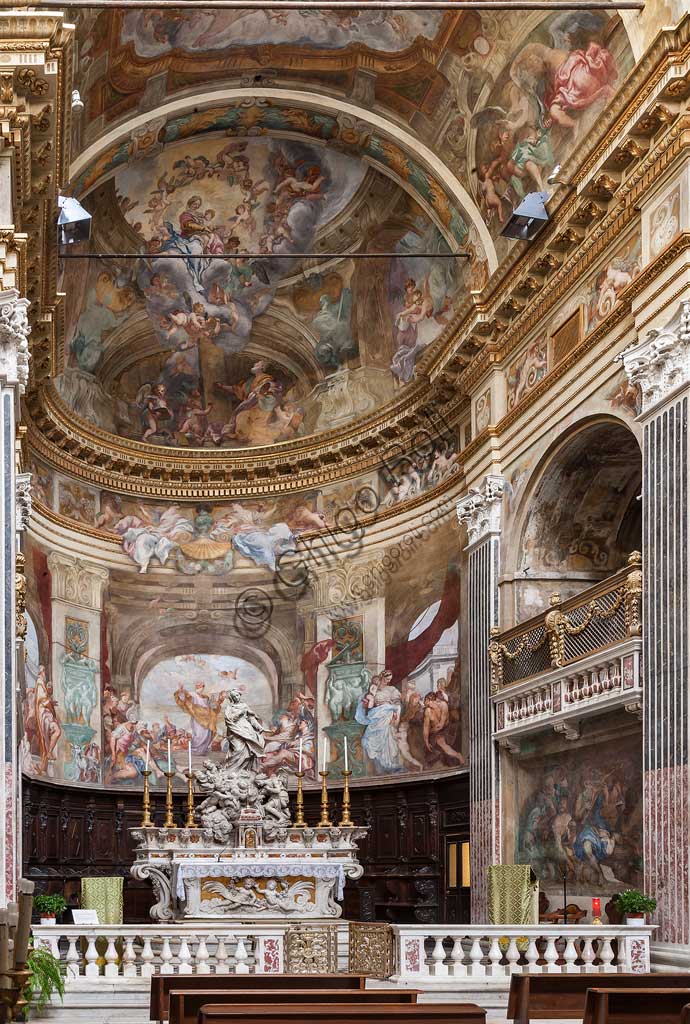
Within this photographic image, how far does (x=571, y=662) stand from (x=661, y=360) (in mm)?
4766

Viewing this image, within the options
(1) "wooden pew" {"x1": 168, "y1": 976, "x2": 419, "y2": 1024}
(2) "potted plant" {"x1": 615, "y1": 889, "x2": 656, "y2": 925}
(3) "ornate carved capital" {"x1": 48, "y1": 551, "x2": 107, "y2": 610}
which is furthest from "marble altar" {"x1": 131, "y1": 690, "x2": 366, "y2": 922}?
(1) "wooden pew" {"x1": 168, "y1": 976, "x2": 419, "y2": 1024}

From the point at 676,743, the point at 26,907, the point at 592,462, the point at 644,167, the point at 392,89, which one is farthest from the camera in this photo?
the point at 392,89

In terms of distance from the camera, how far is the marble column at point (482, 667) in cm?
2431

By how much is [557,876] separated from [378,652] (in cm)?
810

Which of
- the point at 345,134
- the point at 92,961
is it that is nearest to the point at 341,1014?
the point at 92,961

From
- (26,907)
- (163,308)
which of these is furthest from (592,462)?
(26,907)

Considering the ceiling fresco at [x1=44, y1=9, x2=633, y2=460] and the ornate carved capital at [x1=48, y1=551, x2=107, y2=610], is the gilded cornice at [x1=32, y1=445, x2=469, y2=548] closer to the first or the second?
the ornate carved capital at [x1=48, y1=551, x2=107, y2=610]

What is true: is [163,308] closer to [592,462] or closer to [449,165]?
[449,165]

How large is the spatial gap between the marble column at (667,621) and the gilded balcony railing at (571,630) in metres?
0.42

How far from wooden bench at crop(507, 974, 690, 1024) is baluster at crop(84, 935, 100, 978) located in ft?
21.1

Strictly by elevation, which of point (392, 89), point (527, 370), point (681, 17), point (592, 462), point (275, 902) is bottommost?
point (275, 902)

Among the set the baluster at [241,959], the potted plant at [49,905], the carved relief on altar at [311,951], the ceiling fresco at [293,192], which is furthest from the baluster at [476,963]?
the ceiling fresco at [293,192]

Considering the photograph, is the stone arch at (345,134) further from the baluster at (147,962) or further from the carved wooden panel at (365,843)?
the baluster at (147,962)

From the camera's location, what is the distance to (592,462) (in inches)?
917
